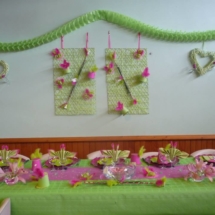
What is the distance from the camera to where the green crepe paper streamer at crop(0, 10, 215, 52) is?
2.21 metres

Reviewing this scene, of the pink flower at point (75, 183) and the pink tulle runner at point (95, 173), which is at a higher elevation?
the pink flower at point (75, 183)

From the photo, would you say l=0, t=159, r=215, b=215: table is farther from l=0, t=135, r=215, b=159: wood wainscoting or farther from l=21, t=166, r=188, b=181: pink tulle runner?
l=0, t=135, r=215, b=159: wood wainscoting

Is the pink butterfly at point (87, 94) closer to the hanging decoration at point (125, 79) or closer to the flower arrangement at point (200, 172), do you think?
the hanging decoration at point (125, 79)

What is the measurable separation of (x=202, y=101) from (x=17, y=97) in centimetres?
215

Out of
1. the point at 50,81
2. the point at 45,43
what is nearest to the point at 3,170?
the point at 50,81

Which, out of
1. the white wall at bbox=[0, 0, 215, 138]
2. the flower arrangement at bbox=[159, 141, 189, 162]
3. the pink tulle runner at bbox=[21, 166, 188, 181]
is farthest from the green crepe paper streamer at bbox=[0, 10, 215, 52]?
the pink tulle runner at bbox=[21, 166, 188, 181]

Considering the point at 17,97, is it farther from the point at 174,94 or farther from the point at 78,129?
the point at 174,94

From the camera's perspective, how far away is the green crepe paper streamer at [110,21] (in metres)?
2.21

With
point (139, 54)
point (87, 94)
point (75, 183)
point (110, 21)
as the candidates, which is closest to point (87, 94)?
point (87, 94)

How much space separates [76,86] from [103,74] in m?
0.34

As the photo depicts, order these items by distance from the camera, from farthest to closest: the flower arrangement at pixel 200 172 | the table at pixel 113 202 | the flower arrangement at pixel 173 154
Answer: the flower arrangement at pixel 173 154 < the flower arrangement at pixel 200 172 < the table at pixel 113 202

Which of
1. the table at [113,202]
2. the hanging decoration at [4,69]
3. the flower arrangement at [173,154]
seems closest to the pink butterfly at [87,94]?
the hanging decoration at [4,69]

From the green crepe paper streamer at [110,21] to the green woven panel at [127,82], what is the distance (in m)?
0.25

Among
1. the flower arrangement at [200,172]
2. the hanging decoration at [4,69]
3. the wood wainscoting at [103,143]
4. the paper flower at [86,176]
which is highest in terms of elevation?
the hanging decoration at [4,69]
